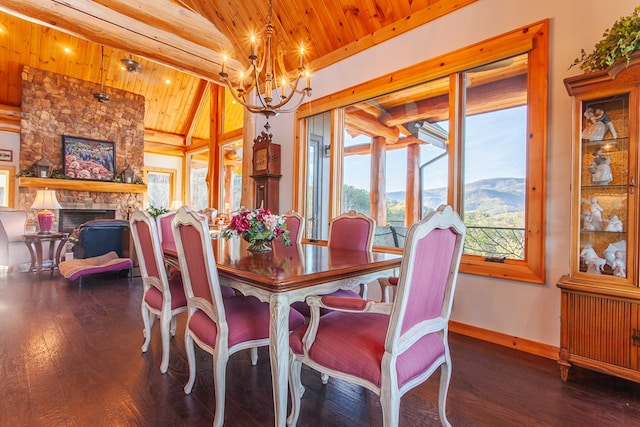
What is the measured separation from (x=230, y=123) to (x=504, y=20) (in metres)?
6.11

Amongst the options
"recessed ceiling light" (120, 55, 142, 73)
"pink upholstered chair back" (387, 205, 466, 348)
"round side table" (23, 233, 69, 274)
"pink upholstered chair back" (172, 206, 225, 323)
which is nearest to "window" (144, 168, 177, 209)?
→ "recessed ceiling light" (120, 55, 142, 73)

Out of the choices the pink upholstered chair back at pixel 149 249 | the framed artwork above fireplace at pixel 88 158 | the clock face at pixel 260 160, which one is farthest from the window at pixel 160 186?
the pink upholstered chair back at pixel 149 249

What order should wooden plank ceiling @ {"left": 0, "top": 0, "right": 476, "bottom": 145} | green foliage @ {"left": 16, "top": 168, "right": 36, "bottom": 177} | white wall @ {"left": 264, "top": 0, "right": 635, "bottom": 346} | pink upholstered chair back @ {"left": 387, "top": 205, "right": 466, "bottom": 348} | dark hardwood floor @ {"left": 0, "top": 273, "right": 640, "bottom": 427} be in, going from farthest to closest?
green foliage @ {"left": 16, "top": 168, "right": 36, "bottom": 177}, wooden plank ceiling @ {"left": 0, "top": 0, "right": 476, "bottom": 145}, white wall @ {"left": 264, "top": 0, "right": 635, "bottom": 346}, dark hardwood floor @ {"left": 0, "top": 273, "right": 640, "bottom": 427}, pink upholstered chair back @ {"left": 387, "top": 205, "right": 466, "bottom": 348}

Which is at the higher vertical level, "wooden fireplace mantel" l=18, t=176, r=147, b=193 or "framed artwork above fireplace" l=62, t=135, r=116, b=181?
"framed artwork above fireplace" l=62, t=135, r=116, b=181

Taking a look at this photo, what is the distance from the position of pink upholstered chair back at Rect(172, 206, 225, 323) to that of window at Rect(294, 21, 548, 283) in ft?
7.26

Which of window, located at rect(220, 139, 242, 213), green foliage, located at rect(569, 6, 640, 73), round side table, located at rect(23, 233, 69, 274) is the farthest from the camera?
window, located at rect(220, 139, 242, 213)

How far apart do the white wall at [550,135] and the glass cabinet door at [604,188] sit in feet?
0.93

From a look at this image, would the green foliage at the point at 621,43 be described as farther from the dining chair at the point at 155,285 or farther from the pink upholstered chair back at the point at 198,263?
the dining chair at the point at 155,285

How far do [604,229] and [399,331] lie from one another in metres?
1.76

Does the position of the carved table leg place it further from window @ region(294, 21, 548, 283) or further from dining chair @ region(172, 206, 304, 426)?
window @ region(294, 21, 548, 283)

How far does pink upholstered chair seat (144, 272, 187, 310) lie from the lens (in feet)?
6.98

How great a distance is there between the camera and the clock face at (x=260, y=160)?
15.9ft

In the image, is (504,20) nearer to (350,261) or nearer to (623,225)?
(623,225)

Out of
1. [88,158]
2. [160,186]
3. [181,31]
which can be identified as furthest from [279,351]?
[160,186]
